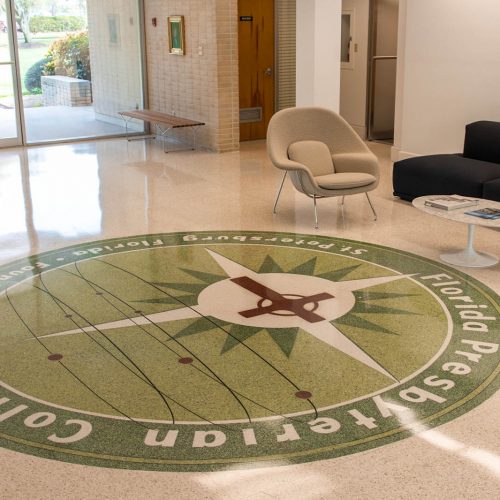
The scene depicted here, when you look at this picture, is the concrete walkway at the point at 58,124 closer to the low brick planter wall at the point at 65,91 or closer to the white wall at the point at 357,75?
the low brick planter wall at the point at 65,91

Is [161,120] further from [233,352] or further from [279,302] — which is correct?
[233,352]

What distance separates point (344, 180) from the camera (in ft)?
24.4

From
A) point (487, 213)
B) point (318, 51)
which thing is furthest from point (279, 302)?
point (318, 51)

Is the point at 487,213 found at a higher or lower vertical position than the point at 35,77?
lower

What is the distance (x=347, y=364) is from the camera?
456 centimetres

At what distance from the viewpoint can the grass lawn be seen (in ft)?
38.1

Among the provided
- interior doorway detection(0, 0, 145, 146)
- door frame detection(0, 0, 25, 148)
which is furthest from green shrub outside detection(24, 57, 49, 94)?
door frame detection(0, 0, 25, 148)

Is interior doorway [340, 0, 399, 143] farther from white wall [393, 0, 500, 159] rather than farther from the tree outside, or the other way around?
the tree outside

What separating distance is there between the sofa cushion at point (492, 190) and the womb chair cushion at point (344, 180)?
40.8 inches

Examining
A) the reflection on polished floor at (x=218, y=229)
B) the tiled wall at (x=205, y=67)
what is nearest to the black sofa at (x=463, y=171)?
the reflection on polished floor at (x=218, y=229)

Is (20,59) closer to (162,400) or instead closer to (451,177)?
(451,177)

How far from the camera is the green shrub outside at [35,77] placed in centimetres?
1191

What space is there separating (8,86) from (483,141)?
707cm

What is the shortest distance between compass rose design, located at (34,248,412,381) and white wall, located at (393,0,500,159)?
150 inches
